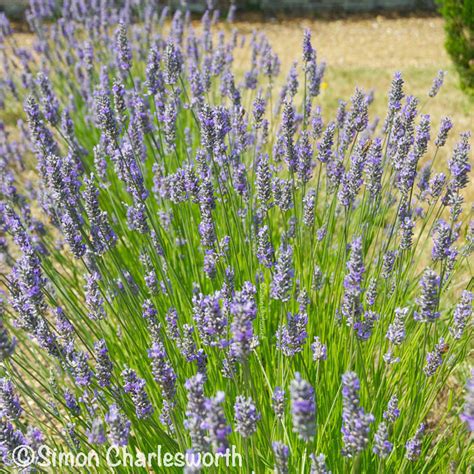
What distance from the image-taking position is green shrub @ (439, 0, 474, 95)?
630 centimetres

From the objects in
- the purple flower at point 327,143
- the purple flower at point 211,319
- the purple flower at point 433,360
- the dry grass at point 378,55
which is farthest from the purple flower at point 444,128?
the dry grass at point 378,55

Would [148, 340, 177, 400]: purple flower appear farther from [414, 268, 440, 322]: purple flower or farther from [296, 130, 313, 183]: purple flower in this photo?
[296, 130, 313, 183]: purple flower

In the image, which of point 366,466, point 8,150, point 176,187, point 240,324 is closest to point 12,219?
point 176,187

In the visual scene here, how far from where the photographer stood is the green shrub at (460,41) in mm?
6301

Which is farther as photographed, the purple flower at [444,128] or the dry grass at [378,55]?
the dry grass at [378,55]

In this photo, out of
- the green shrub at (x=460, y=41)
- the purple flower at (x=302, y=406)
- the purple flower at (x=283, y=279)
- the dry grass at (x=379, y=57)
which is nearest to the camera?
the purple flower at (x=302, y=406)

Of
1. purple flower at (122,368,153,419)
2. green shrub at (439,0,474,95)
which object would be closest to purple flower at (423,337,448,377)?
purple flower at (122,368,153,419)

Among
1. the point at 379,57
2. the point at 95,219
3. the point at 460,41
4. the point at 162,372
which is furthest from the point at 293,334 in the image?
the point at 379,57

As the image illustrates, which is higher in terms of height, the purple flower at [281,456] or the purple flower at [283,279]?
the purple flower at [283,279]

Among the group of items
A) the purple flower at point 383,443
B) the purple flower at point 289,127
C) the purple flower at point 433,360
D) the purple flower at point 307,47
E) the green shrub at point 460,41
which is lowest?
the purple flower at point 383,443

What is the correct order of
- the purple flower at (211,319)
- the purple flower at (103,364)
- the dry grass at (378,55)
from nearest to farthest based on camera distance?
the purple flower at (211,319) → the purple flower at (103,364) → the dry grass at (378,55)

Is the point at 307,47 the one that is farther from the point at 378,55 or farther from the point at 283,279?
the point at 378,55

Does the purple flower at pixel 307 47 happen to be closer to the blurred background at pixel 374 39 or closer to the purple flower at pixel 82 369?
the purple flower at pixel 82 369

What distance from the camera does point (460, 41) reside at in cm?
635
